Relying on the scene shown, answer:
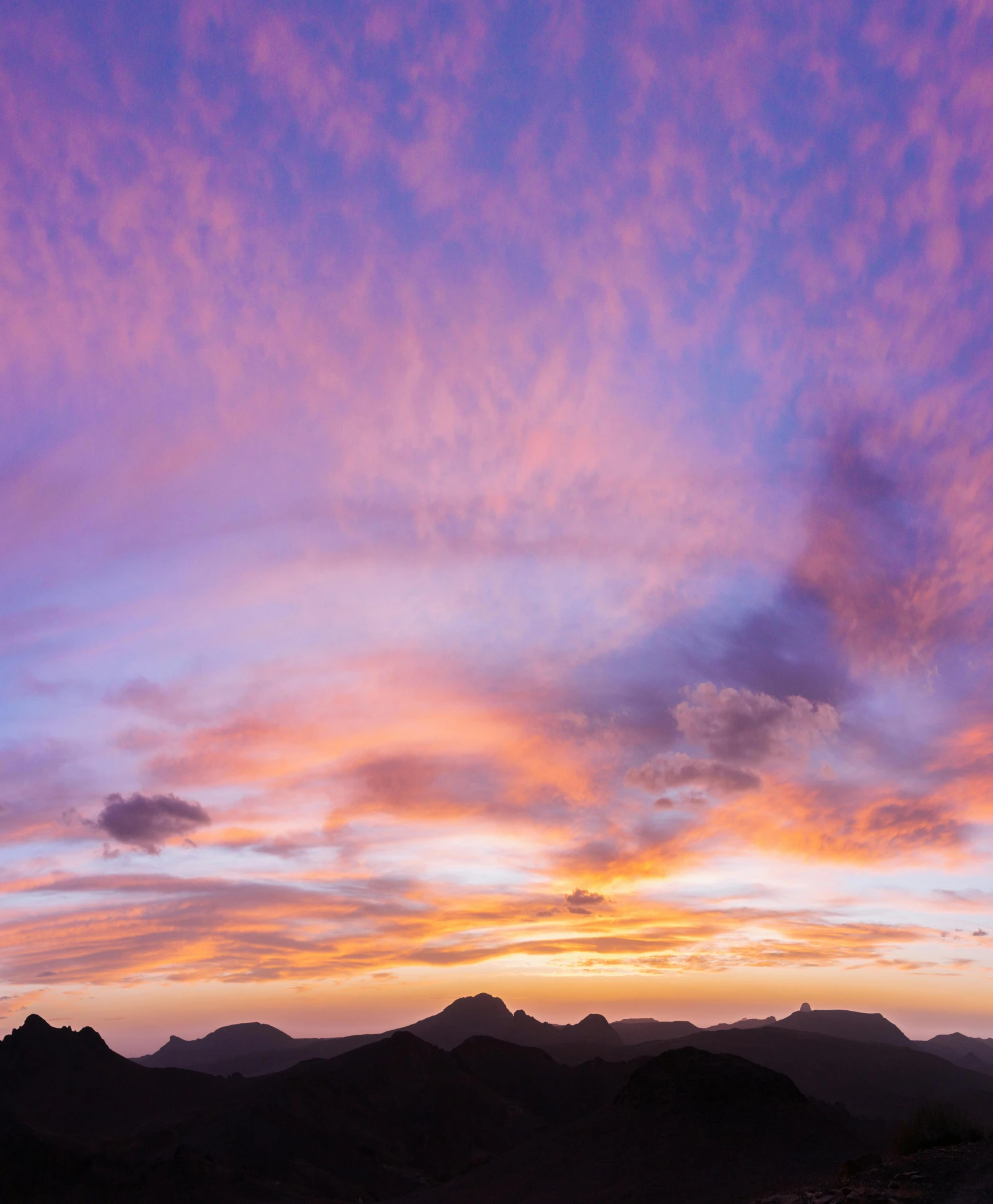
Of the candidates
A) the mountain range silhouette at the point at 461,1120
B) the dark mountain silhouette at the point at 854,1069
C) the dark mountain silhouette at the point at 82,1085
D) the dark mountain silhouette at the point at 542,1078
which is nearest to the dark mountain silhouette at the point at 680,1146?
the mountain range silhouette at the point at 461,1120

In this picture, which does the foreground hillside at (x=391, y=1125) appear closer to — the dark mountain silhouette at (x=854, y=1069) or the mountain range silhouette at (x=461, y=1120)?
the mountain range silhouette at (x=461, y=1120)

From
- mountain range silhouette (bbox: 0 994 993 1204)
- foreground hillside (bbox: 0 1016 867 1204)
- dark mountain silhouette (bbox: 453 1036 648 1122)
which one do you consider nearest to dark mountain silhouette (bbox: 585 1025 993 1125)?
mountain range silhouette (bbox: 0 994 993 1204)

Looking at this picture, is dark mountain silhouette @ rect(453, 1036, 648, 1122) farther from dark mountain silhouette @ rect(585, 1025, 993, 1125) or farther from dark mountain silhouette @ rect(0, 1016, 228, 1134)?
dark mountain silhouette @ rect(0, 1016, 228, 1134)

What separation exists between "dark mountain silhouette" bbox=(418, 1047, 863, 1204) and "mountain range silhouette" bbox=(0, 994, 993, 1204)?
7.2 inches

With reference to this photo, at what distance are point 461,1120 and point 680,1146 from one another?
61853 mm

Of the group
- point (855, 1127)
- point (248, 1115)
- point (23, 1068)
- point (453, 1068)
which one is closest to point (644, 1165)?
point (855, 1127)

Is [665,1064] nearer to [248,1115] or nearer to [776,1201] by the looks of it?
[776,1201]

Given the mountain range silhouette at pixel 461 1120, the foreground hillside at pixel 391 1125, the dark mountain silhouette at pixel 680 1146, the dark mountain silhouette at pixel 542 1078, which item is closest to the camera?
the dark mountain silhouette at pixel 680 1146

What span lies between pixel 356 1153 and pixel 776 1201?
79.8m

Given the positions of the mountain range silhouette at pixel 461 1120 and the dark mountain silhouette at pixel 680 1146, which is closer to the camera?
the dark mountain silhouette at pixel 680 1146

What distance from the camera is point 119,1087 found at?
133 meters

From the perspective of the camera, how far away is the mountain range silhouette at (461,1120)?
63.3 m

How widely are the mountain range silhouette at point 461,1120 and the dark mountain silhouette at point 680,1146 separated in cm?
18

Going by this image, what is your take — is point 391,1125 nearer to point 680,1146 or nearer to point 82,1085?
point 82,1085
